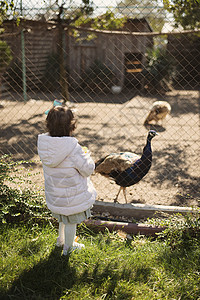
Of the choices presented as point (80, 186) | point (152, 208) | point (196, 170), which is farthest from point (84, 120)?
point (80, 186)

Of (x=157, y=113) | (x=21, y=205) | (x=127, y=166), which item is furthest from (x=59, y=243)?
(x=157, y=113)

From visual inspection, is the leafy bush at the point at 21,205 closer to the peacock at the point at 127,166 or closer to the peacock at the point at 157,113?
the peacock at the point at 127,166

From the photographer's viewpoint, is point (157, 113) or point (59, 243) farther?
point (157, 113)

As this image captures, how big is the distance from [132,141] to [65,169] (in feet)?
12.3

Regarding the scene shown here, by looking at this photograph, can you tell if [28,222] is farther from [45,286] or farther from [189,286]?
[189,286]

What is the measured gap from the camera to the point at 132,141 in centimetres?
577

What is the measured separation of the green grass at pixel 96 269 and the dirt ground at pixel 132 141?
66cm

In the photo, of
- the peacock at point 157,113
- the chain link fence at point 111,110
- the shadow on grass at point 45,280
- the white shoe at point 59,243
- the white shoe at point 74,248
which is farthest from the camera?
the peacock at point 157,113

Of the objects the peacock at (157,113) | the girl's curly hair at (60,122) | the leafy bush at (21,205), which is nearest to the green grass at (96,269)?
the leafy bush at (21,205)

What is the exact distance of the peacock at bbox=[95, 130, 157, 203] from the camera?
10.2 ft

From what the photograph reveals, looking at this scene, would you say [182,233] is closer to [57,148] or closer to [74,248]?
[74,248]

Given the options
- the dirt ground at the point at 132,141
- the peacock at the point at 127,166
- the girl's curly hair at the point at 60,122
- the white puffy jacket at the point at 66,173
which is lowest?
the dirt ground at the point at 132,141

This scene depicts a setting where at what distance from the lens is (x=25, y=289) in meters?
1.97

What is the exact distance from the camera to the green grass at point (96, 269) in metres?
1.98
